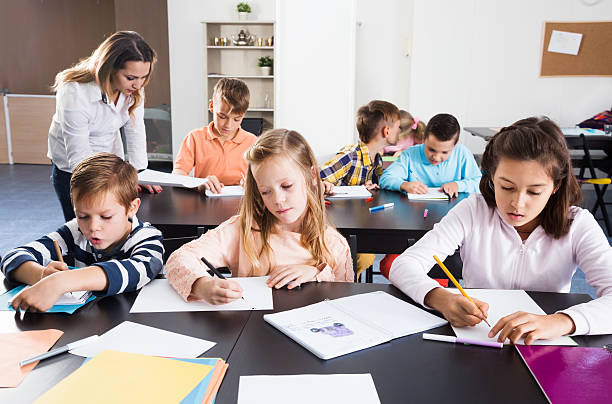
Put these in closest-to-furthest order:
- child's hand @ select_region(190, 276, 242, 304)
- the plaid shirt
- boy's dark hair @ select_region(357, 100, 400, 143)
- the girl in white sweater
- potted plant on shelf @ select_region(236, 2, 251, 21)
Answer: child's hand @ select_region(190, 276, 242, 304) → the girl in white sweater → the plaid shirt → boy's dark hair @ select_region(357, 100, 400, 143) → potted plant on shelf @ select_region(236, 2, 251, 21)

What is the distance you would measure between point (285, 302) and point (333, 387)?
357mm

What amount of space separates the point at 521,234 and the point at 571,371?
1.98 ft

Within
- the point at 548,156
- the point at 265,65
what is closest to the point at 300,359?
the point at 548,156

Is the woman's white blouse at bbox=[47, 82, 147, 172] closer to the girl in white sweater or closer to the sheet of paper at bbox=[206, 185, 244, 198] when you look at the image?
the sheet of paper at bbox=[206, 185, 244, 198]

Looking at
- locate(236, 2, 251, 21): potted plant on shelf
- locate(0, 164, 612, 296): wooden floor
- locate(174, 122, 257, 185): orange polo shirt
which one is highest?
locate(236, 2, 251, 21): potted plant on shelf

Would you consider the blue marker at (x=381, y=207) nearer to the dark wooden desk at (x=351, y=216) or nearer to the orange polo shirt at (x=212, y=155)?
the dark wooden desk at (x=351, y=216)

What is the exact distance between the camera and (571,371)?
0.88 metres

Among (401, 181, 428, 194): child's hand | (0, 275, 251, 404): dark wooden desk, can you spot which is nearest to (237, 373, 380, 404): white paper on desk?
(0, 275, 251, 404): dark wooden desk

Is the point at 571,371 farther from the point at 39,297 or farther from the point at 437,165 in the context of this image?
the point at 437,165

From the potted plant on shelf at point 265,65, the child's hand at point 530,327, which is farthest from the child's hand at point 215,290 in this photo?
the potted plant on shelf at point 265,65

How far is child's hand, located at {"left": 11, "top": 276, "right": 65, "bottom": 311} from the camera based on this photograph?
3.62 feet

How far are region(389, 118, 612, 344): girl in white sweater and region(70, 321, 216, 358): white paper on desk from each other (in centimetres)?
50

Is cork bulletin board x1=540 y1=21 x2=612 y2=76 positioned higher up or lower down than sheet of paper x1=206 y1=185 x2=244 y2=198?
higher up

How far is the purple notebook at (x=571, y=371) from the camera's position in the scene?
81 centimetres
